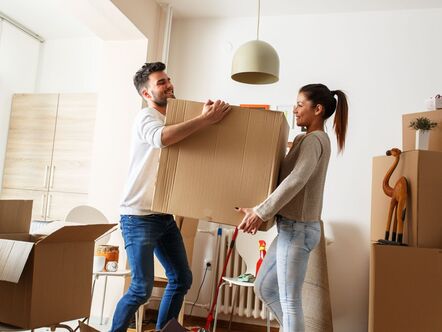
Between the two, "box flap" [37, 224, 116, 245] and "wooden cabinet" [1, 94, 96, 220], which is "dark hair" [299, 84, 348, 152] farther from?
"wooden cabinet" [1, 94, 96, 220]

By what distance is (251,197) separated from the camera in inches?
62.1

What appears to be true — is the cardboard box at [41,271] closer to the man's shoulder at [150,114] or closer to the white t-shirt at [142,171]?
the white t-shirt at [142,171]

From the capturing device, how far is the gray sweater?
1.55 meters

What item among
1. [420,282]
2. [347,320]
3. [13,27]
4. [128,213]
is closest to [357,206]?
[347,320]

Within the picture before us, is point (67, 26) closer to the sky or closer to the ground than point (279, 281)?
closer to the sky

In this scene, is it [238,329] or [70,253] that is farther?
[238,329]

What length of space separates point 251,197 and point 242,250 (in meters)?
1.62

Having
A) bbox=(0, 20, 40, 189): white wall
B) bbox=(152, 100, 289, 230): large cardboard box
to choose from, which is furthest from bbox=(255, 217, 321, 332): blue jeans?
bbox=(0, 20, 40, 189): white wall

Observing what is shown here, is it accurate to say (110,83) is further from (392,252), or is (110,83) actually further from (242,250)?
(392,252)

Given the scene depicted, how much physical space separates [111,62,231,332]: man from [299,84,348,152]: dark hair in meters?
0.42

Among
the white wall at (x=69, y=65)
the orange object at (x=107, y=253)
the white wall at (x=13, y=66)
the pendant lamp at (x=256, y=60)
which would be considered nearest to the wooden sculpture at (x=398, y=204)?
the pendant lamp at (x=256, y=60)

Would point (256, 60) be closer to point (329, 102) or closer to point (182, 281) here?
point (329, 102)

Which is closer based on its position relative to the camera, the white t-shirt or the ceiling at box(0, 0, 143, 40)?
the white t-shirt

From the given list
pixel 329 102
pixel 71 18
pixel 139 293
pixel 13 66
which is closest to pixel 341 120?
pixel 329 102
